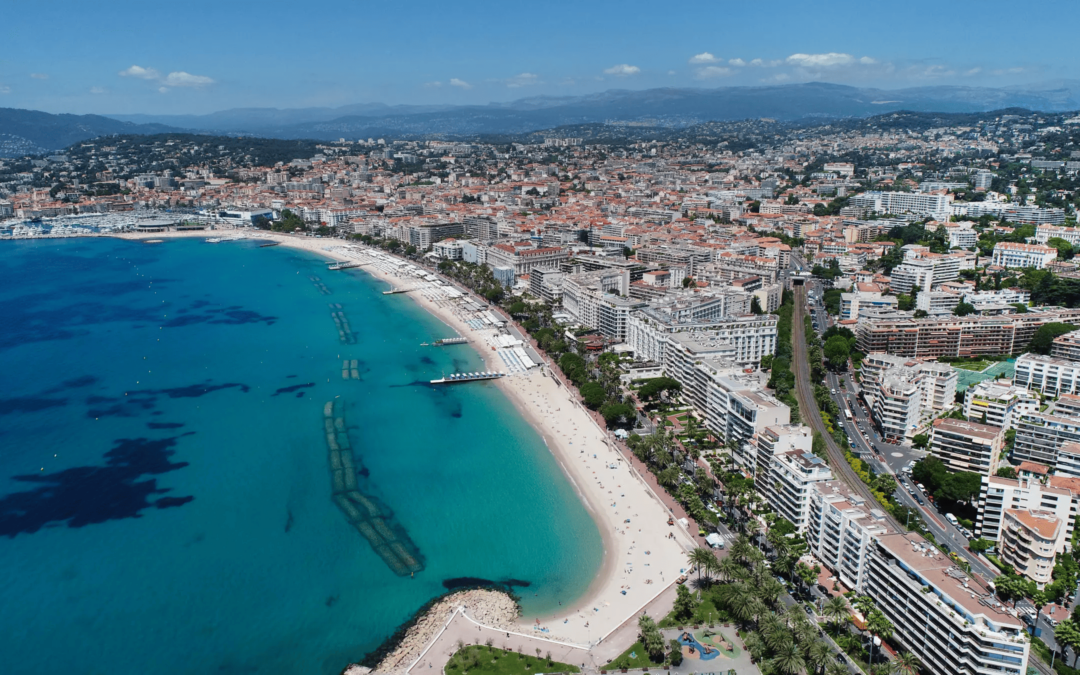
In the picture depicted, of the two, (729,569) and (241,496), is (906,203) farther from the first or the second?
(241,496)

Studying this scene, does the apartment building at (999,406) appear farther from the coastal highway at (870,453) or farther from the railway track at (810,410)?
the railway track at (810,410)

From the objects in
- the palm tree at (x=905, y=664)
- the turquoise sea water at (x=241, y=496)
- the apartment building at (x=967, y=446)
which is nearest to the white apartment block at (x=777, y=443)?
the apartment building at (x=967, y=446)

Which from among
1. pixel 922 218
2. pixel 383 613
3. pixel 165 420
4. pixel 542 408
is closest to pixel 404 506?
pixel 383 613

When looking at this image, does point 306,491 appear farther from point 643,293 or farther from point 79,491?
point 643,293

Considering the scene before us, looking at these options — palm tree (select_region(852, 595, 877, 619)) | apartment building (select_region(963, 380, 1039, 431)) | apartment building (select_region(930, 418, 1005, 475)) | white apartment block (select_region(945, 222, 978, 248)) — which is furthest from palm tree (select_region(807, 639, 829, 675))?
white apartment block (select_region(945, 222, 978, 248))

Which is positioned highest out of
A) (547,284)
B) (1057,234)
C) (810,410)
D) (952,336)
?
(1057,234)

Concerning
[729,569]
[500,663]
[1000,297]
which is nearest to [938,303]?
[1000,297]
